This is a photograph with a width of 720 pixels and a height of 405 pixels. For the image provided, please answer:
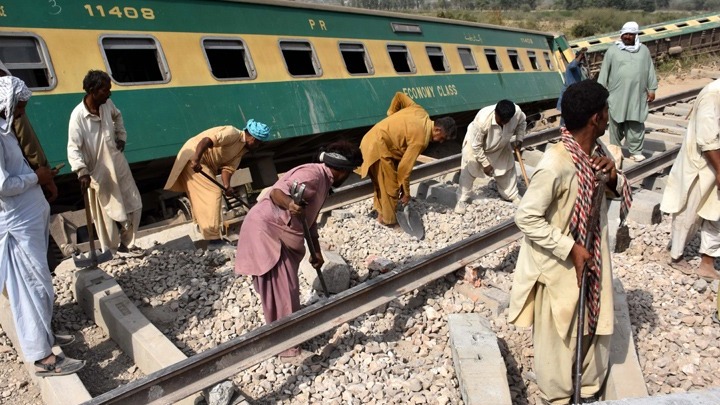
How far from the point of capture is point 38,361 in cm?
319

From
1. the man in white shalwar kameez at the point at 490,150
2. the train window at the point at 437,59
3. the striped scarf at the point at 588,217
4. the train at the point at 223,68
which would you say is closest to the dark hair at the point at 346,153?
the striped scarf at the point at 588,217

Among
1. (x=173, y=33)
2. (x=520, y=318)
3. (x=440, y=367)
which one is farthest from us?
(x=173, y=33)

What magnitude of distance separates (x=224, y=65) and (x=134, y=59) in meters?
1.44

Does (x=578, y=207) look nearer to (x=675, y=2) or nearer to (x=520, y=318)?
(x=520, y=318)

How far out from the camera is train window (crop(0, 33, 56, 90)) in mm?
5320

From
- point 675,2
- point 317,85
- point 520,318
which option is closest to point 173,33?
point 317,85

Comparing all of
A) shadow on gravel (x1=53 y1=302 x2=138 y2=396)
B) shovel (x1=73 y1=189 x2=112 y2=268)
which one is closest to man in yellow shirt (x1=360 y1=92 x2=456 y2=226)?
shovel (x1=73 y1=189 x2=112 y2=268)

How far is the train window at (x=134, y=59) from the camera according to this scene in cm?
618

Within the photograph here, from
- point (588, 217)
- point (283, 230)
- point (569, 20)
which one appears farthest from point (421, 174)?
point (569, 20)

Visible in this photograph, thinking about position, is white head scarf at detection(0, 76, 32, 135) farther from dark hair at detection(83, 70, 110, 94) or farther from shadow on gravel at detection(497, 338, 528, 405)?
shadow on gravel at detection(497, 338, 528, 405)

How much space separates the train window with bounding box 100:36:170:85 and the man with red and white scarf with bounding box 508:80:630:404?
5278mm

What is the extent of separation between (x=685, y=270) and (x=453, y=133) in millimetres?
2530

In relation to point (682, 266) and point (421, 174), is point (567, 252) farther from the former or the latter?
point (421, 174)

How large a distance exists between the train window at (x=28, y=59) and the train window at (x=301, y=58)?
3244 millimetres
